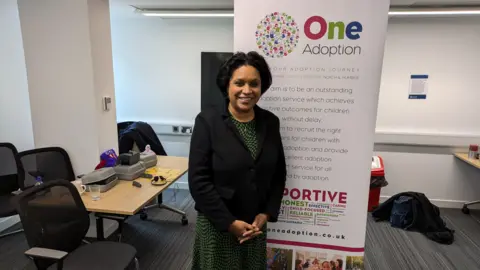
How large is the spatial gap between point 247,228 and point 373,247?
214cm

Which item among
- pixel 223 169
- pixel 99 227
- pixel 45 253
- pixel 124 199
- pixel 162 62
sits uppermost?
pixel 162 62

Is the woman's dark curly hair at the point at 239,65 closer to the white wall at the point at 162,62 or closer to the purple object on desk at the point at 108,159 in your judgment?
the purple object on desk at the point at 108,159

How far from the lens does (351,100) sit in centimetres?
153

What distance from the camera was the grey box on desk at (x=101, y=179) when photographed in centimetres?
217

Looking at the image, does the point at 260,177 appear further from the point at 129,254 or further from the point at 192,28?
the point at 192,28

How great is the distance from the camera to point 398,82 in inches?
144

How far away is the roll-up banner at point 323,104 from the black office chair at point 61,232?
1.07 meters

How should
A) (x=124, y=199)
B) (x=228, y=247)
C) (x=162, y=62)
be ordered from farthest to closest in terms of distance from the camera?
(x=162, y=62) < (x=124, y=199) < (x=228, y=247)

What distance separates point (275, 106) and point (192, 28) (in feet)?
9.14

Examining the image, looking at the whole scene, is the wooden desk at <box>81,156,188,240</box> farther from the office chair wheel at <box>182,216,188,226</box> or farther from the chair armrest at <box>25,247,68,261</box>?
the office chair wheel at <box>182,216,188,226</box>

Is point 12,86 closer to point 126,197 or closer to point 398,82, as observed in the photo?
point 126,197

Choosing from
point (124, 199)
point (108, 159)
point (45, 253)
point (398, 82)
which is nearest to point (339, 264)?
point (124, 199)

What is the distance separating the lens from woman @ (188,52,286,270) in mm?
1279

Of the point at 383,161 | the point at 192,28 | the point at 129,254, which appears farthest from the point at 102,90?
the point at 383,161
